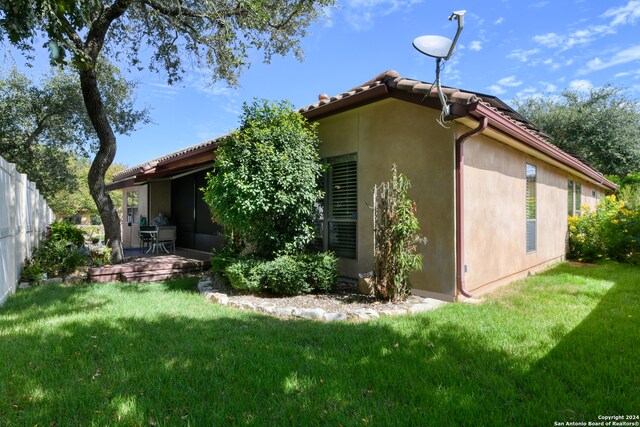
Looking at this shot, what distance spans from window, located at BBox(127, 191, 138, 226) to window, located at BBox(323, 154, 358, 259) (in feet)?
39.6

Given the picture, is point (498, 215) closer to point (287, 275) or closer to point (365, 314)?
point (365, 314)

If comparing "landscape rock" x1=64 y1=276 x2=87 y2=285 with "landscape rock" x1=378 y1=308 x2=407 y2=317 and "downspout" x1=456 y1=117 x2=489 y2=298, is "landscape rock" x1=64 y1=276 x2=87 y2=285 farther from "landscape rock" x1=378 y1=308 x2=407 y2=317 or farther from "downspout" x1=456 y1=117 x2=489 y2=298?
"downspout" x1=456 y1=117 x2=489 y2=298

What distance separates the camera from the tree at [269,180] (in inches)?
236

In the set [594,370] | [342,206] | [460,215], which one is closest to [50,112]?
[342,206]

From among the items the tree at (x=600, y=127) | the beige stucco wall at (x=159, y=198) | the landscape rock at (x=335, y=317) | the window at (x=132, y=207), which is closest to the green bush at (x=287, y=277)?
the landscape rock at (x=335, y=317)

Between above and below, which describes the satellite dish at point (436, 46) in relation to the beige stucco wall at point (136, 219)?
above

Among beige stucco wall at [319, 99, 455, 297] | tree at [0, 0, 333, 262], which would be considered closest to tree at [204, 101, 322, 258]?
beige stucco wall at [319, 99, 455, 297]

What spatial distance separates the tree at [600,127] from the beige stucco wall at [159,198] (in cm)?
2034

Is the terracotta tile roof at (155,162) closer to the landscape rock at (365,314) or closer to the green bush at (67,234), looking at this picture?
the green bush at (67,234)

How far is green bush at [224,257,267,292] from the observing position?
5.86 m

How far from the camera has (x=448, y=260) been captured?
17.7 ft

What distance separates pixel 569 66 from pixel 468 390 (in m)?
22.2

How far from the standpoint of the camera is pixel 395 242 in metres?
5.18

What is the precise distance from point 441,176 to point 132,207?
15.6 m
